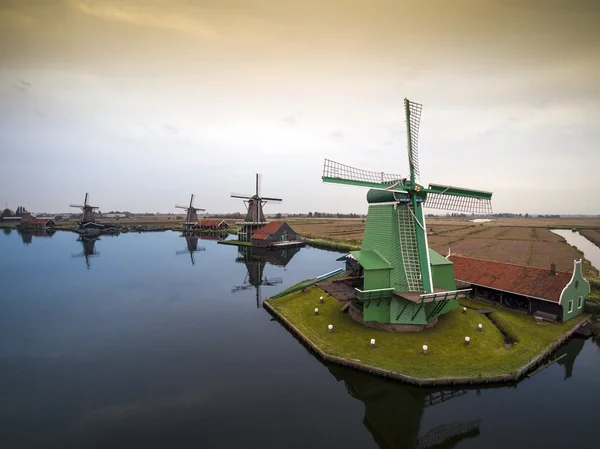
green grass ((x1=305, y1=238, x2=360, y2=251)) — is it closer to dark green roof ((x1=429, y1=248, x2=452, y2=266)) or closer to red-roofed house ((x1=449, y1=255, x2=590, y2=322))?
red-roofed house ((x1=449, y1=255, x2=590, y2=322))

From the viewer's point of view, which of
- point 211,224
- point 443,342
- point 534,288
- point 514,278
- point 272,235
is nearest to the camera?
point 443,342

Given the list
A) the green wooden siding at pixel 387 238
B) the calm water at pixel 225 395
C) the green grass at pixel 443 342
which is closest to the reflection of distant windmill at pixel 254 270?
the calm water at pixel 225 395

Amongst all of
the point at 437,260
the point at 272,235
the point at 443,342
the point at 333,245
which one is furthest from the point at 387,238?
the point at 272,235

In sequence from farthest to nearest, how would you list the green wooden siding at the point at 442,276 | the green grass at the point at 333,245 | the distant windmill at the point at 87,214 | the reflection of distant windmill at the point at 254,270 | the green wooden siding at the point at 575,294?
the distant windmill at the point at 87,214
the green grass at the point at 333,245
the reflection of distant windmill at the point at 254,270
the green wooden siding at the point at 442,276
the green wooden siding at the point at 575,294

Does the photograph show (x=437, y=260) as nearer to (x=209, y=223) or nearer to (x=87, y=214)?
(x=209, y=223)

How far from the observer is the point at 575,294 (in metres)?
18.5

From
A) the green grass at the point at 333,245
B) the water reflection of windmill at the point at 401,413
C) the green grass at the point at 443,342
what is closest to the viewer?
the water reflection of windmill at the point at 401,413

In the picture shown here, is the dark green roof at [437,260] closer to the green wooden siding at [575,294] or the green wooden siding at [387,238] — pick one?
the green wooden siding at [387,238]

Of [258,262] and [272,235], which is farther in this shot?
[272,235]

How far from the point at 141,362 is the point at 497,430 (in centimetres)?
1592

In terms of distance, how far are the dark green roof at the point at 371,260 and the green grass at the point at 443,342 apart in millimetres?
3738

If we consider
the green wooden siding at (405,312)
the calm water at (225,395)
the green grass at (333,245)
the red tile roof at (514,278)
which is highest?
the red tile roof at (514,278)

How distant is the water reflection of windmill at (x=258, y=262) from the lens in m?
30.1

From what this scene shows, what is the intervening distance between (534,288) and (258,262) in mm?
31654
